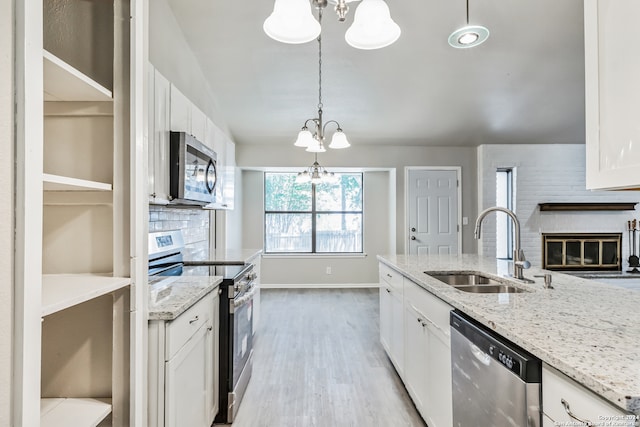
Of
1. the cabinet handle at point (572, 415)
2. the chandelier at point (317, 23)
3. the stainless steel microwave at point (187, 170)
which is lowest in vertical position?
the cabinet handle at point (572, 415)

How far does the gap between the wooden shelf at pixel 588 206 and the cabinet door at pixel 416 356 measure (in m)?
4.13

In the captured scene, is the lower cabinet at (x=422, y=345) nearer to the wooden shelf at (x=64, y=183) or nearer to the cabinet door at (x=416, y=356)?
the cabinet door at (x=416, y=356)

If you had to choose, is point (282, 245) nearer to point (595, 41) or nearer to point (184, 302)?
point (184, 302)

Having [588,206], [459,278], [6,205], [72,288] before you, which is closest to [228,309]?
[72,288]

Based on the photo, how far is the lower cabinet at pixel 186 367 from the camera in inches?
50.7

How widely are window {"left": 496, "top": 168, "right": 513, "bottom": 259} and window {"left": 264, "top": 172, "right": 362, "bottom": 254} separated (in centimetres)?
224

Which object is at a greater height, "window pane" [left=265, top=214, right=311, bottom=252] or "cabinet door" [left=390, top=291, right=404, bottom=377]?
"window pane" [left=265, top=214, right=311, bottom=252]

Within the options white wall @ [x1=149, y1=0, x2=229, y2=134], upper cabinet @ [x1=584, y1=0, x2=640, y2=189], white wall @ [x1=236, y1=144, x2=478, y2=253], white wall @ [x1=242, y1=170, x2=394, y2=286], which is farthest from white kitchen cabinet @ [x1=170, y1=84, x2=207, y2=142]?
white wall @ [x1=242, y1=170, x2=394, y2=286]

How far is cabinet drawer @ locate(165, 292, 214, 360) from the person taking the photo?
1.31m

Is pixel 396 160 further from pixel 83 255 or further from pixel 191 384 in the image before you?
pixel 83 255

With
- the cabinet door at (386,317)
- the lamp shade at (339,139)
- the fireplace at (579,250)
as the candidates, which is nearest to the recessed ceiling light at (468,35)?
the lamp shade at (339,139)

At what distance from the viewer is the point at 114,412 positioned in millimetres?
1089

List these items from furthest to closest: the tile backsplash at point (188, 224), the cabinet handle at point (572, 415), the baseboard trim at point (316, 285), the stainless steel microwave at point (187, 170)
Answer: the baseboard trim at point (316, 285) → the tile backsplash at point (188, 224) → the stainless steel microwave at point (187, 170) → the cabinet handle at point (572, 415)

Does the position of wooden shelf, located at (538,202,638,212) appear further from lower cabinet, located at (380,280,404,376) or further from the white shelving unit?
the white shelving unit
